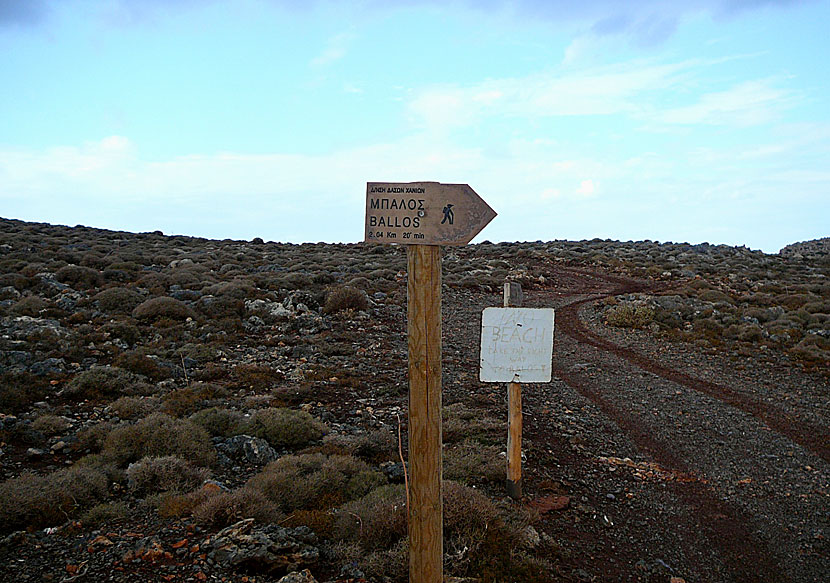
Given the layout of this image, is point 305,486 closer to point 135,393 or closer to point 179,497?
point 179,497

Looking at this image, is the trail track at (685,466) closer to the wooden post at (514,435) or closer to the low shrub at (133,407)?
the wooden post at (514,435)

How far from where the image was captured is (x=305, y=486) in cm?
546

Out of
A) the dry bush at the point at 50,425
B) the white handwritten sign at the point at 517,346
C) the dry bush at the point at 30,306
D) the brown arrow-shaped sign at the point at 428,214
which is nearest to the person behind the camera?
the brown arrow-shaped sign at the point at 428,214

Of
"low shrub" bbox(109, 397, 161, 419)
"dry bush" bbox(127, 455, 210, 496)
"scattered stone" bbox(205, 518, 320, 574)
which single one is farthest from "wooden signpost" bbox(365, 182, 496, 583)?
"low shrub" bbox(109, 397, 161, 419)

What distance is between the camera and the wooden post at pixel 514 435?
5777 mm

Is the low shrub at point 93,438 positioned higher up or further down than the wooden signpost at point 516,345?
further down

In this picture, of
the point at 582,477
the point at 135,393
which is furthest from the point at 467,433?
the point at 135,393

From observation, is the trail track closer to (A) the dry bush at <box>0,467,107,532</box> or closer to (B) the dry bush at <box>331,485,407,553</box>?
(B) the dry bush at <box>331,485,407,553</box>

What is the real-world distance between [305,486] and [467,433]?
2.83 m

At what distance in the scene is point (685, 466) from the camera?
7090mm

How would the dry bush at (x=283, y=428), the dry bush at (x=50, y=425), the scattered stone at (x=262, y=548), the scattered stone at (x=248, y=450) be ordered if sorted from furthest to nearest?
the dry bush at (x=50, y=425)
the dry bush at (x=283, y=428)
the scattered stone at (x=248, y=450)
the scattered stone at (x=262, y=548)

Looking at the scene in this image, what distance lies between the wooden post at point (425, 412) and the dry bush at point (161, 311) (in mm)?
12665

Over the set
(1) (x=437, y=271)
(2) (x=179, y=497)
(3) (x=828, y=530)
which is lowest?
(3) (x=828, y=530)

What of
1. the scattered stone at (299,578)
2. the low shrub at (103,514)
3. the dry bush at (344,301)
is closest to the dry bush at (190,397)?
the low shrub at (103,514)
